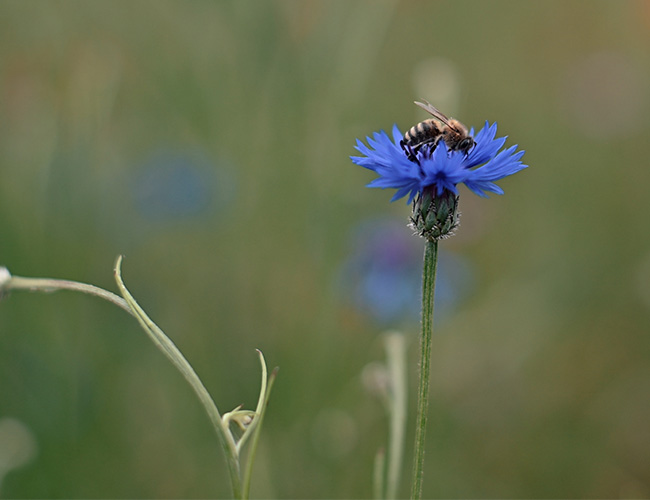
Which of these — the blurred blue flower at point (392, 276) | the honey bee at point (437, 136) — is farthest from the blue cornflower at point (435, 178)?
the blurred blue flower at point (392, 276)

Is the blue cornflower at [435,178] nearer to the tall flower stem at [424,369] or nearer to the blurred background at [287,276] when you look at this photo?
the tall flower stem at [424,369]

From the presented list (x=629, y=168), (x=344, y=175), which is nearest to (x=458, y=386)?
(x=344, y=175)

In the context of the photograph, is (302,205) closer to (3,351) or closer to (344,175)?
(344,175)

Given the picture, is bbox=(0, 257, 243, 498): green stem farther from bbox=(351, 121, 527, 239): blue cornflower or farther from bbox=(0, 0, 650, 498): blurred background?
bbox=(0, 0, 650, 498): blurred background

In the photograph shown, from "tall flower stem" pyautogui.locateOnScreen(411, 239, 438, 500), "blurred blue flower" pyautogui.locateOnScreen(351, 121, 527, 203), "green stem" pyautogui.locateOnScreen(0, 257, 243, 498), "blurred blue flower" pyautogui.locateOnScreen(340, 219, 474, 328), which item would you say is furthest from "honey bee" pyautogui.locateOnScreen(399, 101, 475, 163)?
"blurred blue flower" pyautogui.locateOnScreen(340, 219, 474, 328)

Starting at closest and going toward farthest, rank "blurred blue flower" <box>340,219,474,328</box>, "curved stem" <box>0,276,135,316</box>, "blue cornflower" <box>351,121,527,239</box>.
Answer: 1. "curved stem" <box>0,276,135,316</box>
2. "blue cornflower" <box>351,121,527,239</box>
3. "blurred blue flower" <box>340,219,474,328</box>

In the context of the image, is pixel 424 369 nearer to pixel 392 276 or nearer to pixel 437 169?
pixel 437 169
